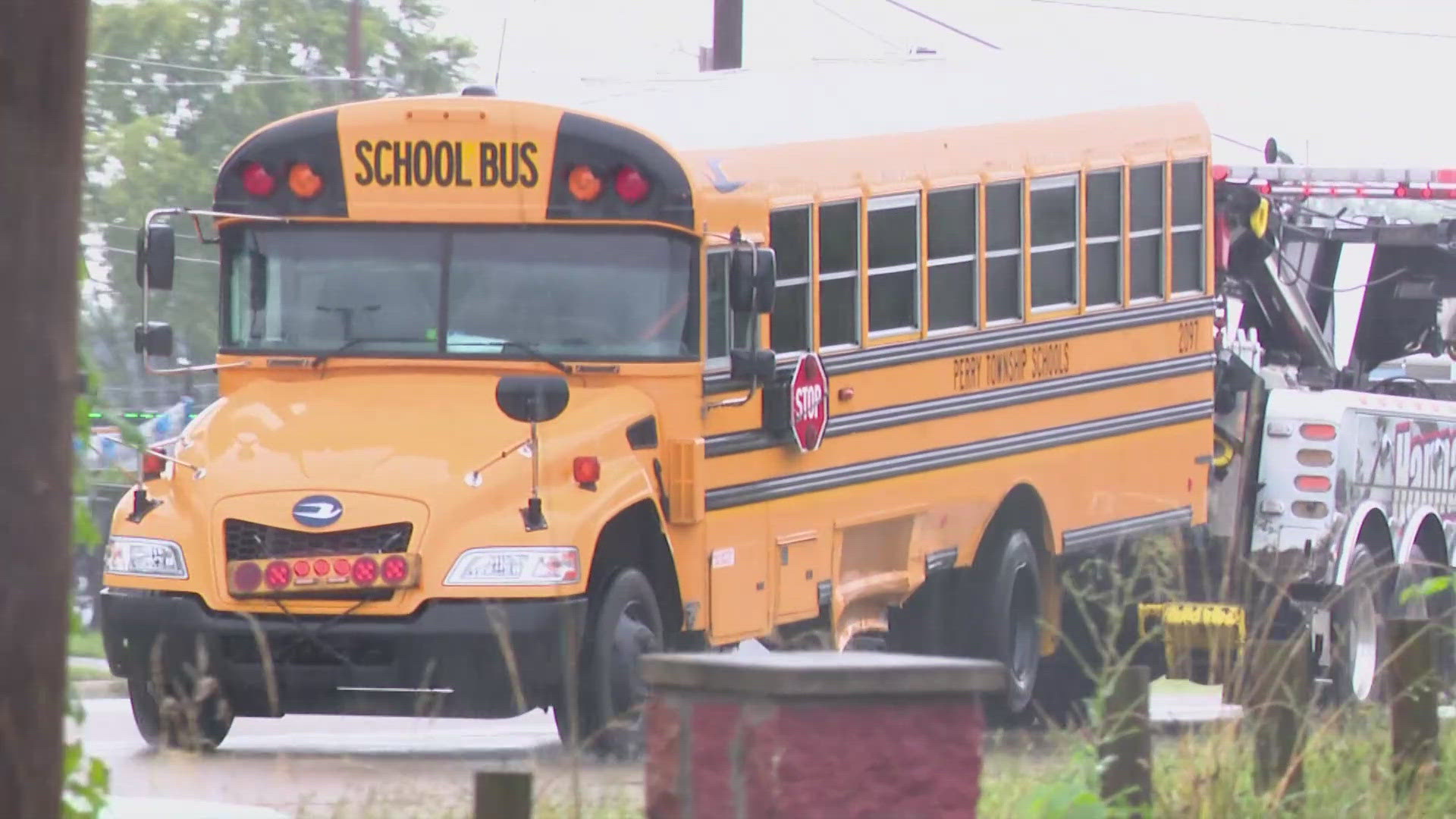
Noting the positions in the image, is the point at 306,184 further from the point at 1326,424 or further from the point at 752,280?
the point at 1326,424

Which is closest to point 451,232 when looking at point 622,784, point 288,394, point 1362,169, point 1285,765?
point 288,394

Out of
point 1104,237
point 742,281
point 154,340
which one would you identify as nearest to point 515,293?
point 742,281

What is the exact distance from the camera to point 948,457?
1238cm

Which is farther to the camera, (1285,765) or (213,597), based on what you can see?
(213,597)

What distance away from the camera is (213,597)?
31.9 ft

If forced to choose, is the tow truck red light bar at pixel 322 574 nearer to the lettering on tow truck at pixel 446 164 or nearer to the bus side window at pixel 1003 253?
the lettering on tow truck at pixel 446 164

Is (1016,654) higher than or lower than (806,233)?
lower

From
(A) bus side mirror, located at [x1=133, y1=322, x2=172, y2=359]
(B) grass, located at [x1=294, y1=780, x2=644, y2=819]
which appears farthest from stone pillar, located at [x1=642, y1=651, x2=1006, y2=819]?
(A) bus side mirror, located at [x1=133, y1=322, x2=172, y2=359]

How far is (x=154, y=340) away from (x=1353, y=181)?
8.56 m

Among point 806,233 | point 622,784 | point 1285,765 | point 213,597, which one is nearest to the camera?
point 1285,765

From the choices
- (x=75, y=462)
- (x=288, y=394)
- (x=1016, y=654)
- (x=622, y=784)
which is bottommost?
(x=1016, y=654)

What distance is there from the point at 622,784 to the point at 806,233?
3.89 m

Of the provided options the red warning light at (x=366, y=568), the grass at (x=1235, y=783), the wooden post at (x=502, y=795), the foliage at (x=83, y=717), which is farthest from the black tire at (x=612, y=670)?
the wooden post at (x=502, y=795)

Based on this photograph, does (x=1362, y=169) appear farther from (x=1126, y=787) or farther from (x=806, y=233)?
(x=1126, y=787)
